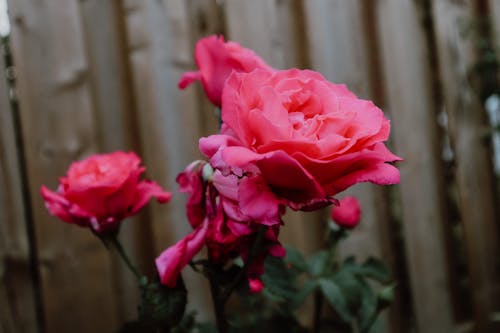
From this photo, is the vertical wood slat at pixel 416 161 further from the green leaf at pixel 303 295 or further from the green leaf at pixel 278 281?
the green leaf at pixel 278 281

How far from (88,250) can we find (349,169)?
910 millimetres

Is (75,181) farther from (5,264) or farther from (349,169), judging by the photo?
(5,264)

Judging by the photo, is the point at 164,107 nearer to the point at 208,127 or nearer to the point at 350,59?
the point at 208,127

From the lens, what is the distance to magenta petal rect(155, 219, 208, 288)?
657 mm

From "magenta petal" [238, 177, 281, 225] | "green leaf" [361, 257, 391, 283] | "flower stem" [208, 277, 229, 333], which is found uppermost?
"magenta petal" [238, 177, 281, 225]

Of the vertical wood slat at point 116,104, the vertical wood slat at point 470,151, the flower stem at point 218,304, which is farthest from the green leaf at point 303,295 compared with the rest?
the vertical wood slat at point 470,151

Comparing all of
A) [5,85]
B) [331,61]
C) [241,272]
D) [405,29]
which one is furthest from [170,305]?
[405,29]

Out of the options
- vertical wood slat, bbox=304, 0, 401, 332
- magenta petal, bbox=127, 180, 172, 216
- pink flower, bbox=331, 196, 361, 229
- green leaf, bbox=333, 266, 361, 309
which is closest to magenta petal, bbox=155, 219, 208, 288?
magenta petal, bbox=127, 180, 172, 216

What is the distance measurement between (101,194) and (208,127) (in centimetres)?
73

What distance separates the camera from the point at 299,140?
19.2 inches

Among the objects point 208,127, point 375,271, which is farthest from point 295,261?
point 208,127

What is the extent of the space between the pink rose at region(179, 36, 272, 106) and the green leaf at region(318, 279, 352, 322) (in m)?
0.52

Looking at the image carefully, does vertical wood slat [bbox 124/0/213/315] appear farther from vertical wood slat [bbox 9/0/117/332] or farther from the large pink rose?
the large pink rose

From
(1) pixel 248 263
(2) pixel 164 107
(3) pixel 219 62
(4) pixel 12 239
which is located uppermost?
(3) pixel 219 62
